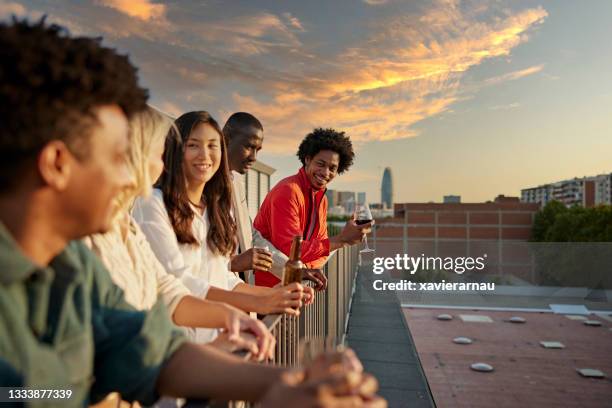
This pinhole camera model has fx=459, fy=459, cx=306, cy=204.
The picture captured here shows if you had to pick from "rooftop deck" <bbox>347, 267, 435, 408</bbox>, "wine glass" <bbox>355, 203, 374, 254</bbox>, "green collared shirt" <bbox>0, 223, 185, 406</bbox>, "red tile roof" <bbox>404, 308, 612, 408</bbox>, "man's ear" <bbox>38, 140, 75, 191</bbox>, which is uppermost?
"man's ear" <bbox>38, 140, 75, 191</bbox>

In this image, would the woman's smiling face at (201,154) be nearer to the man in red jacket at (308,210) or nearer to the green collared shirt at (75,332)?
the man in red jacket at (308,210)

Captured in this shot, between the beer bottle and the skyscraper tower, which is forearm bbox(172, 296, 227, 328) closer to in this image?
the beer bottle

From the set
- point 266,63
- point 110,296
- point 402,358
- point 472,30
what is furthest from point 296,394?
point 472,30

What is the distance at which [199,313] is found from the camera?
51.4 inches

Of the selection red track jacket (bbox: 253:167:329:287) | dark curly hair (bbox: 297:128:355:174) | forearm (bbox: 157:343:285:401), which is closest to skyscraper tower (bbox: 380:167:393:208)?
dark curly hair (bbox: 297:128:355:174)

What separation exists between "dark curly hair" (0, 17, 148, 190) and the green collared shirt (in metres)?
0.13

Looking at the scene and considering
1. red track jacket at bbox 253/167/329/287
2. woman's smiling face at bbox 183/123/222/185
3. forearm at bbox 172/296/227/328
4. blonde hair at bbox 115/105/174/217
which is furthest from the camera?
red track jacket at bbox 253/167/329/287

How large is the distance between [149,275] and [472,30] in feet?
79.2

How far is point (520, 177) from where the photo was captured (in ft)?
198

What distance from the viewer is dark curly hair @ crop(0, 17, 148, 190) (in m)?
0.63

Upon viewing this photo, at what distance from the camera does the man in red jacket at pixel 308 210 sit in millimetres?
3023

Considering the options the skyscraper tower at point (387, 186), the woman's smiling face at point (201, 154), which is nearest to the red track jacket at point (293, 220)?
the woman's smiling face at point (201, 154)

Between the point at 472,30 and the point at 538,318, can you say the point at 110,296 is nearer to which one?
the point at 538,318

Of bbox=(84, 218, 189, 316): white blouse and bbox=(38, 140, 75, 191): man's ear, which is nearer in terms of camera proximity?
bbox=(38, 140, 75, 191): man's ear
